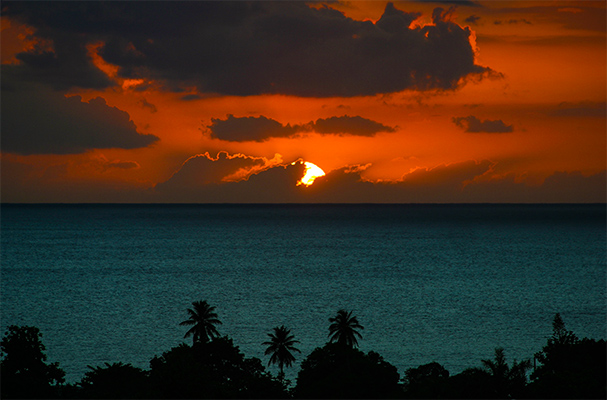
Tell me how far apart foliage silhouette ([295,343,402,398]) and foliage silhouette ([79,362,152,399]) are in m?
12.6

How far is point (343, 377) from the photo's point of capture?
4872 centimetres

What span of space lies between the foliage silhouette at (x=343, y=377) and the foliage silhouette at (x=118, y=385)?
12.6m

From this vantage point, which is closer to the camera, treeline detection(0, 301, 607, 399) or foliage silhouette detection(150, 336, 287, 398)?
foliage silhouette detection(150, 336, 287, 398)

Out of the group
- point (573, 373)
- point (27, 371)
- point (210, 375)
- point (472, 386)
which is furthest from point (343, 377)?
point (27, 371)

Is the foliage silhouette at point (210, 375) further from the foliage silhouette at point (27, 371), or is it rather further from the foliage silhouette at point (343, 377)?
the foliage silhouette at point (27, 371)

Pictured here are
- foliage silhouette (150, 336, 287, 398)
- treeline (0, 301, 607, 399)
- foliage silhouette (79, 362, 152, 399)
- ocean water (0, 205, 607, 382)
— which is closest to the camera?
foliage silhouette (150, 336, 287, 398)

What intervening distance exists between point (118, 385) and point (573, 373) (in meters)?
33.9

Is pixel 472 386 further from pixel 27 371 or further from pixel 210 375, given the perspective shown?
pixel 27 371

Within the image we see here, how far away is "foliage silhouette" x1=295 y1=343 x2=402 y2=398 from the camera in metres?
48.1

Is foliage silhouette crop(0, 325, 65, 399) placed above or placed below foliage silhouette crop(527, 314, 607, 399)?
below

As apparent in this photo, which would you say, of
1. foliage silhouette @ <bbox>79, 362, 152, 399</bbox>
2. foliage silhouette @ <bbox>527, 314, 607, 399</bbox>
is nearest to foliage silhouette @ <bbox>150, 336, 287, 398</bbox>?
foliage silhouette @ <bbox>79, 362, 152, 399</bbox>

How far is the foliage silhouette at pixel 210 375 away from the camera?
4378cm

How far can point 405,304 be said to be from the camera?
397ft

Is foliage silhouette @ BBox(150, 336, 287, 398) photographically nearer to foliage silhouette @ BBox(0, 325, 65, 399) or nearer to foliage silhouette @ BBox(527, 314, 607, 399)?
Answer: foliage silhouette @ BBox(0, 325, 65, 399)
